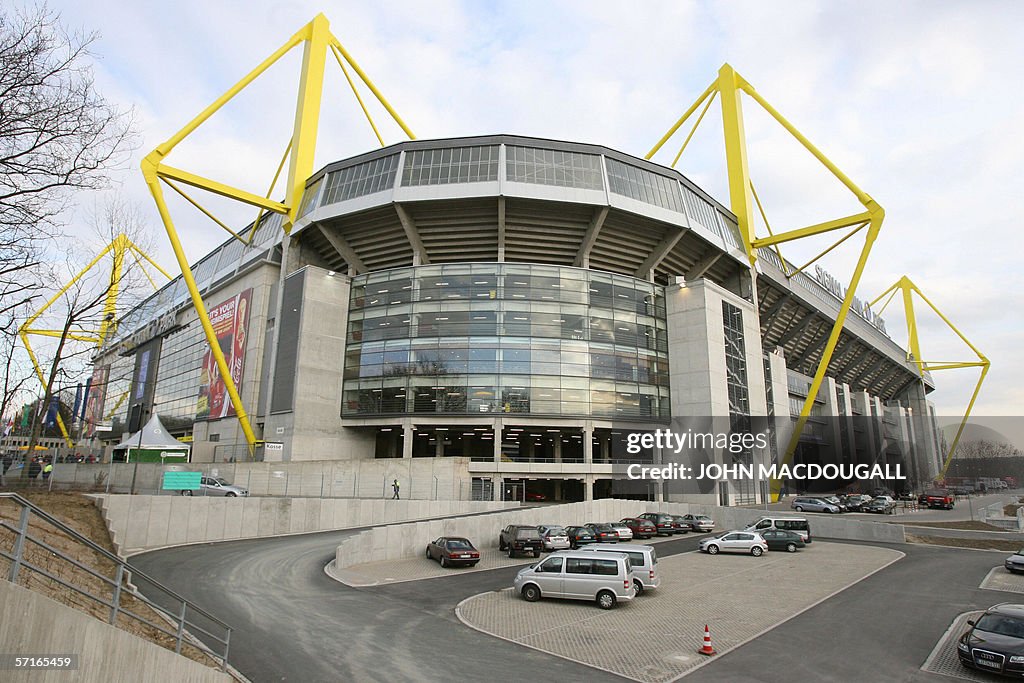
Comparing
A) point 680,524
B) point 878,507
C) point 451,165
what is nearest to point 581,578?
point 680,524

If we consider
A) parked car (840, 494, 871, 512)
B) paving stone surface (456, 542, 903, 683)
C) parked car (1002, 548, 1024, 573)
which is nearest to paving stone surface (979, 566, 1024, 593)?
parked car (1002, 548, 1024, 573)

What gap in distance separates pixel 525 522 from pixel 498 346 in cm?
2158

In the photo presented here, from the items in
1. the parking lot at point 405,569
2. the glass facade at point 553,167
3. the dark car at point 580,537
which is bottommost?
the parking lot at point 405,569

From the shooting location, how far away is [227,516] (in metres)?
26.2

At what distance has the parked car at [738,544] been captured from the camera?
2628 centimetres

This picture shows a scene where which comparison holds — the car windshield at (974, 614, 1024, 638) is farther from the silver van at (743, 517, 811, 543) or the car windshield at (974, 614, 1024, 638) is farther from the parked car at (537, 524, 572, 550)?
the silver van at (743, 517, 811, 543)

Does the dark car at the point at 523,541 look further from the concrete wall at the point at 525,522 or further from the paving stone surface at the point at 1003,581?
the paving stone surface at the point at 1003,581

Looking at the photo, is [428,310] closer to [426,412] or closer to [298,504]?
[426,412]

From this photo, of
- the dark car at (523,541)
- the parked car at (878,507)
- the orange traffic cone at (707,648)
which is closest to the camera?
the orange traffic cone at (707,648)

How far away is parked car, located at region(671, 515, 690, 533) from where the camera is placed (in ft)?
113

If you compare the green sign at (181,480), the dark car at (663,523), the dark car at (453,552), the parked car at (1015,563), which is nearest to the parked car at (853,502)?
the dark car at (663,523)

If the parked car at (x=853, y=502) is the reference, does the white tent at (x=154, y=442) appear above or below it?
above

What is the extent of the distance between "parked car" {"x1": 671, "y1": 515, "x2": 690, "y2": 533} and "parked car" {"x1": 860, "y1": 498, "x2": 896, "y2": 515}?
20.2m

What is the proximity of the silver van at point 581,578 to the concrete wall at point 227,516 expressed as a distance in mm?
14541
